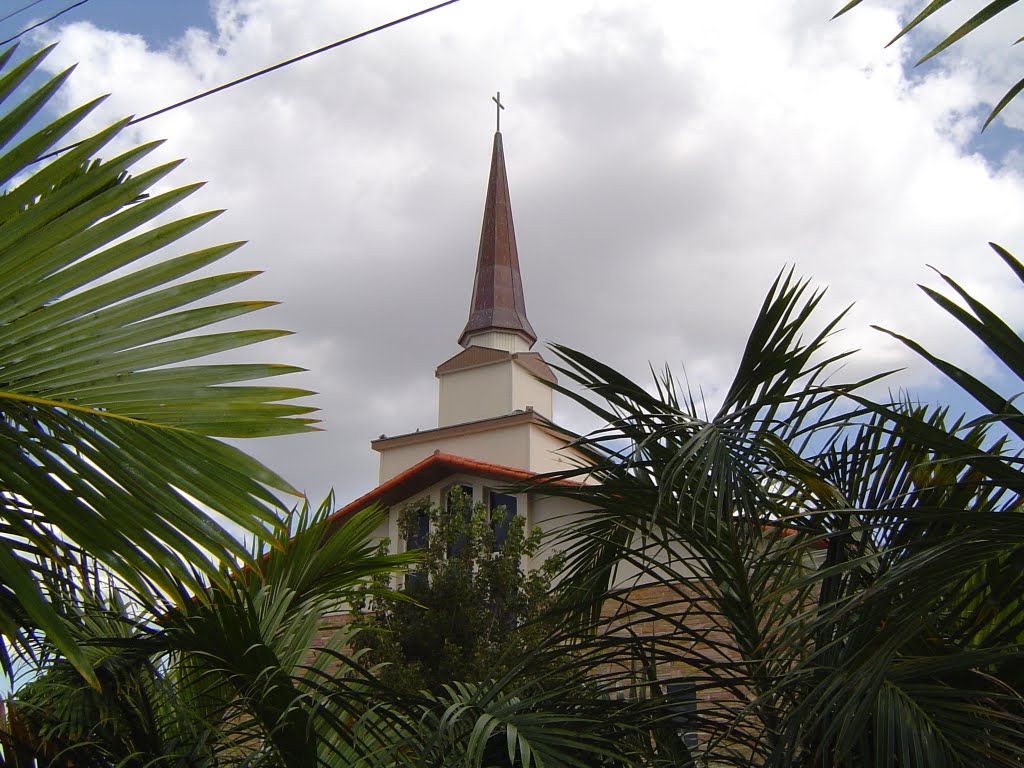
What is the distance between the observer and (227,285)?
77.7 inches

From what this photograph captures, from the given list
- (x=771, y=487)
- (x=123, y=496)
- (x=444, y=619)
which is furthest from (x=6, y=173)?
(x=444, y=619)

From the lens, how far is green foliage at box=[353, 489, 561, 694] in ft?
40.4

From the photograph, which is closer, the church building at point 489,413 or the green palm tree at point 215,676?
the green palm tree at point 215,676

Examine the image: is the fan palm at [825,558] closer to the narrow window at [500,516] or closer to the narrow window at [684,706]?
the narrow window at [684,706]

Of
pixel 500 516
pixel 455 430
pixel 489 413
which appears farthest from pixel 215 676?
pixel 489 413

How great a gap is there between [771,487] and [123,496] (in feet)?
6.94

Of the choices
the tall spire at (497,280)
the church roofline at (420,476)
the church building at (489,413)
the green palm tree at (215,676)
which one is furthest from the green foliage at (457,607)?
the tall spire at (497,280)

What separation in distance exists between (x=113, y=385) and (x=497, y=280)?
2873 cm

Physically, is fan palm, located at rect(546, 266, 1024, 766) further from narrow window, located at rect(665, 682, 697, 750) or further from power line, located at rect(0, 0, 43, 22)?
power line, located at rect(0, 0, 43, 22)

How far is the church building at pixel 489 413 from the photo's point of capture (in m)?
18.3

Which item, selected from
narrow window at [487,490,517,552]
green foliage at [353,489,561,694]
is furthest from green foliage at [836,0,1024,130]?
green foliage at [353,489,561,694]

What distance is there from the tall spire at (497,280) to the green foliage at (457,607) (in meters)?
15.0

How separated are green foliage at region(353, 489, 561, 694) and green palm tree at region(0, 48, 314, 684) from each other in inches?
408

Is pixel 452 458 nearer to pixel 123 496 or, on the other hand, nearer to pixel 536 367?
pixel 536 367
